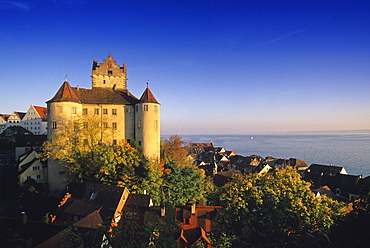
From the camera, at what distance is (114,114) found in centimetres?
2980

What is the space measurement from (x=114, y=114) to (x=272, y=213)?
2345 centimetres

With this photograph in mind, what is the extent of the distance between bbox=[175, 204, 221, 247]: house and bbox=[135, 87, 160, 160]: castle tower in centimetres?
993

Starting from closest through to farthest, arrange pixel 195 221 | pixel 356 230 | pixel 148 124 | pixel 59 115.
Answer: pixel 356 230, pixel 195 221, pixel 59 115, pixel 148 124

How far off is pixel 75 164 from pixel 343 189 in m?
39.6

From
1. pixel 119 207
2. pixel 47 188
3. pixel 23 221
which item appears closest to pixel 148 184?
pixel 119 207

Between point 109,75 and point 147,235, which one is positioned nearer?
point 147,235

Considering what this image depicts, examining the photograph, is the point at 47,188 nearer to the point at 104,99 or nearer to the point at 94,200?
the point at 94,200

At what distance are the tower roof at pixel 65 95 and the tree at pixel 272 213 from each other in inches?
859

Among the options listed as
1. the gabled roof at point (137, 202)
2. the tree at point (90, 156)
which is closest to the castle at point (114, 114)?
the tree at point (90, 156)

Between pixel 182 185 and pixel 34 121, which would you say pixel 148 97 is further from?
pixel 34 121

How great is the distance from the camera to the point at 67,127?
26344mm

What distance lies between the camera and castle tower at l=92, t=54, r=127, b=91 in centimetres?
3250

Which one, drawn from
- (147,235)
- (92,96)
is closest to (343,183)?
(92,96)

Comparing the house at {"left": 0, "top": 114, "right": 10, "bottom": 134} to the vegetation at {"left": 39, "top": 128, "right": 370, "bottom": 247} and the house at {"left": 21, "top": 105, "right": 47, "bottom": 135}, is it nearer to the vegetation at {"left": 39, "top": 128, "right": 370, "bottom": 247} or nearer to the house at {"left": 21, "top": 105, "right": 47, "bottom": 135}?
the house at {"left": 21, "top": 105, "right": 47, "bottom": 135}
